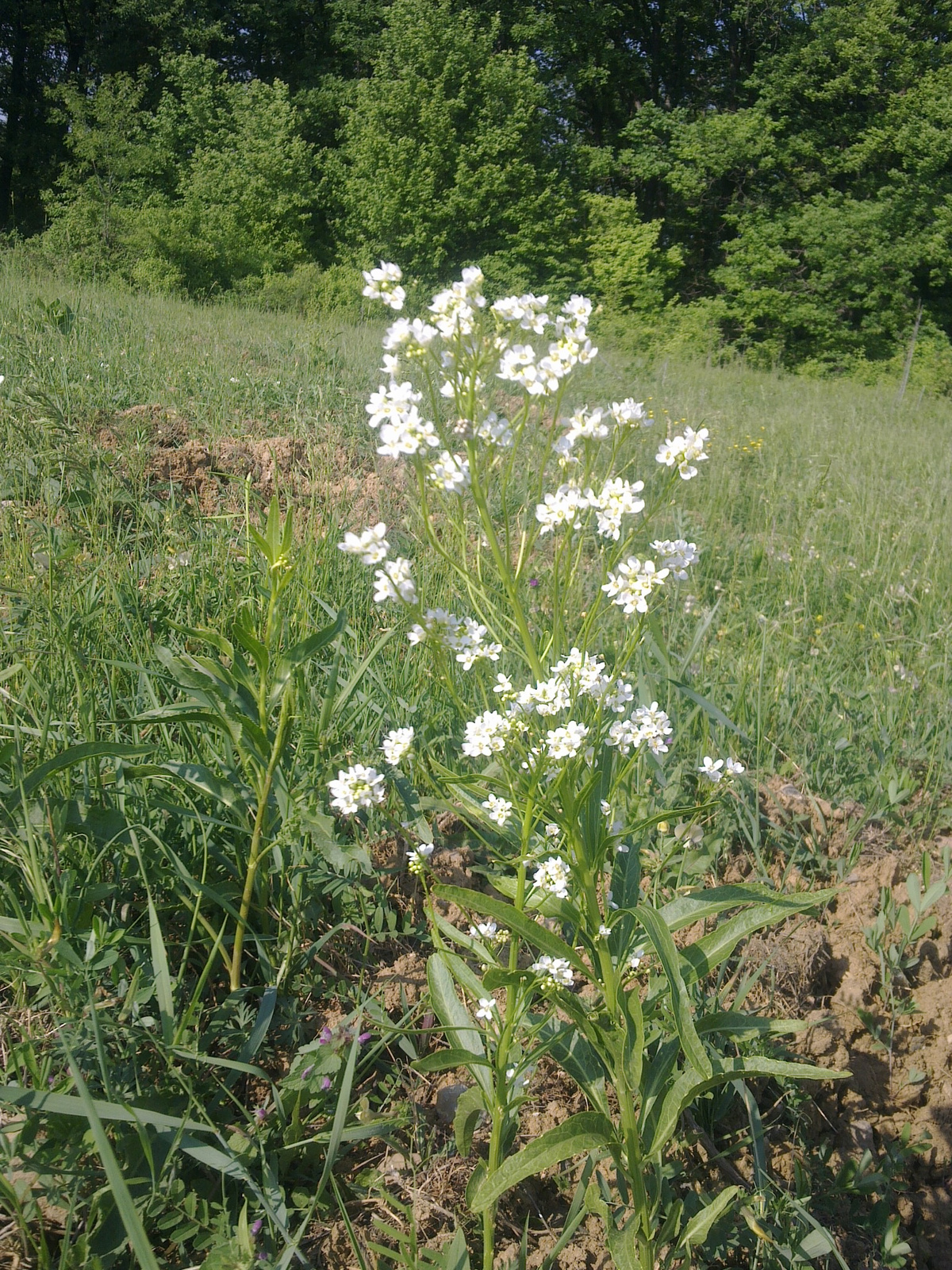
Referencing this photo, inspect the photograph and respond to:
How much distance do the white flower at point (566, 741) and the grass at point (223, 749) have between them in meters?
0.50

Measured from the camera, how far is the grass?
123 centimetres

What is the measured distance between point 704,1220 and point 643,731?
0.69 m

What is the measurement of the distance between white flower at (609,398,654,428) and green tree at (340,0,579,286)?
54.5 feet

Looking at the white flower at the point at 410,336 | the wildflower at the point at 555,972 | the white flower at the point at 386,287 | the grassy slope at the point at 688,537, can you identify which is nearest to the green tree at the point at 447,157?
the grassy slope at the point at 688,537

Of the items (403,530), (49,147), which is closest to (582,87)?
(49,147)

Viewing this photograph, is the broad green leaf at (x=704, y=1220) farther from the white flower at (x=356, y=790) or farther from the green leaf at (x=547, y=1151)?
the white flower at (x=356, y=790)

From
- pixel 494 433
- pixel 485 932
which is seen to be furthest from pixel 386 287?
pixel 485 932

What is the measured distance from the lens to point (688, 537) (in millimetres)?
3572

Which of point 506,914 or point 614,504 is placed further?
point 614,504

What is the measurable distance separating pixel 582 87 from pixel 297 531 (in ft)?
70.9

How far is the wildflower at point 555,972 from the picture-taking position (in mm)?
1171

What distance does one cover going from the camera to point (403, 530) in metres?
3.32

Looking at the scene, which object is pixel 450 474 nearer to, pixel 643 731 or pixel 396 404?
pixel 396 404

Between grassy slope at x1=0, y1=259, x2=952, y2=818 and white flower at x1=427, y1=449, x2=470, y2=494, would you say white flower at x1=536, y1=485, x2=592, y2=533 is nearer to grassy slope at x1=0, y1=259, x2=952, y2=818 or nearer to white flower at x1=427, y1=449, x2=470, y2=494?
white flower at x1=427, y1=449, x2=470, y2=494
